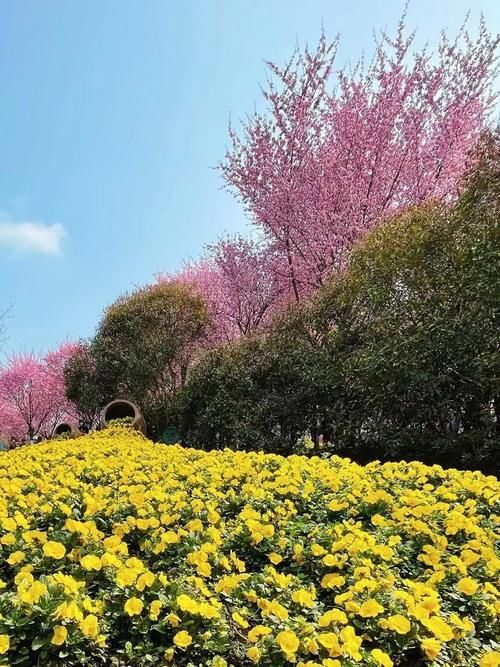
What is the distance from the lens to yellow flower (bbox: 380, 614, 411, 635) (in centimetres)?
129

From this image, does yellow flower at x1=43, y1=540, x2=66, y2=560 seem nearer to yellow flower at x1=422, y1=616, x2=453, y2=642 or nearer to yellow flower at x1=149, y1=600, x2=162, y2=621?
yellow flower at x1=149, y1=600, x2=162, y2=621

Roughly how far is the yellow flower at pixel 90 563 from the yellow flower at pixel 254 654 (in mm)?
515

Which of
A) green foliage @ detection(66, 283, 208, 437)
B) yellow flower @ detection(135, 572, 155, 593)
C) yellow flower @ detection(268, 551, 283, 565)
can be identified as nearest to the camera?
yellow flower @ detection(135, 572, 155, 593)

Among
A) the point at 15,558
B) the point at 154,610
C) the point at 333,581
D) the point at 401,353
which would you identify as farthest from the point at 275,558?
the point at 401,353

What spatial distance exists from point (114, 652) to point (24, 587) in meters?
0.28

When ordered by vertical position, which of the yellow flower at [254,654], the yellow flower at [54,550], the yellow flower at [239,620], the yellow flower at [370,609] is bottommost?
the yellow flower at [254,654]

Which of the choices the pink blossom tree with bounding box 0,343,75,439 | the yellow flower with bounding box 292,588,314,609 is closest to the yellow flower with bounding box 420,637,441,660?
the yellow flower with bounding box 292,588,314,609

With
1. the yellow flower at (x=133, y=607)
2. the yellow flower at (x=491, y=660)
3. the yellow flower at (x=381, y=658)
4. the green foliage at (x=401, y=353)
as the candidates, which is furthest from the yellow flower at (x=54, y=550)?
the green foliage at (x=401, y=353)

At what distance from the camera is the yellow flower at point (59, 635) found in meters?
1.14

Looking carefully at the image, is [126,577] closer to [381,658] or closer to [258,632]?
[258,632]

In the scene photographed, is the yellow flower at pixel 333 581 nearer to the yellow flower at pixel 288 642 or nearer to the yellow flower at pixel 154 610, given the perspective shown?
the yellow flower at pixel 288 642

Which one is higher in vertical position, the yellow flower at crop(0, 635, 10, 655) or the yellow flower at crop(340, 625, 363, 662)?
the yellow flower at crop(0, 635, 10, 655)

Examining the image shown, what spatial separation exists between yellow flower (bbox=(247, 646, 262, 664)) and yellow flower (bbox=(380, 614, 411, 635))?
0.33m

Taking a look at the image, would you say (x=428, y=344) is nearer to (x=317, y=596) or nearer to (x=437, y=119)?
(x=317, y=596)
